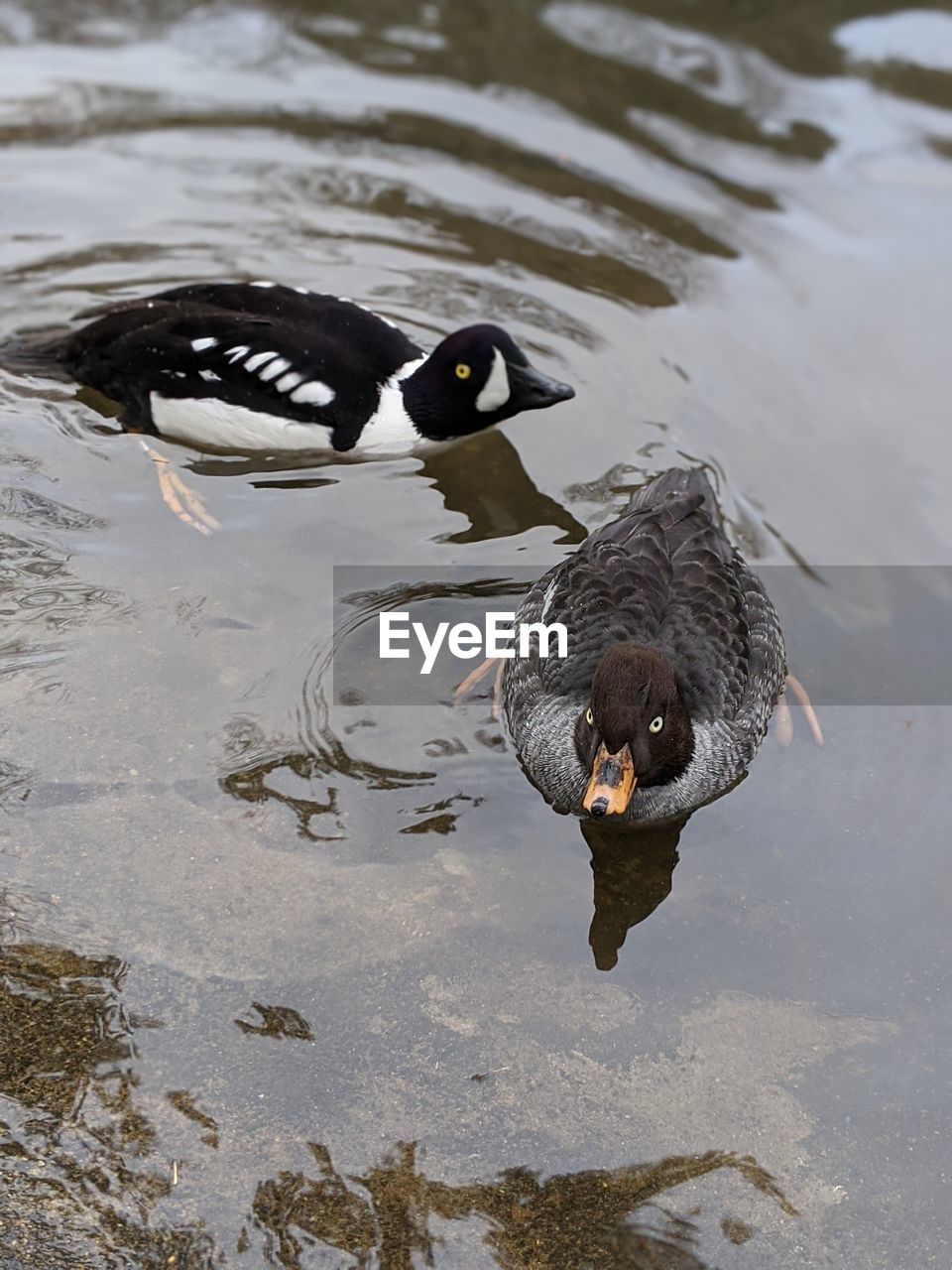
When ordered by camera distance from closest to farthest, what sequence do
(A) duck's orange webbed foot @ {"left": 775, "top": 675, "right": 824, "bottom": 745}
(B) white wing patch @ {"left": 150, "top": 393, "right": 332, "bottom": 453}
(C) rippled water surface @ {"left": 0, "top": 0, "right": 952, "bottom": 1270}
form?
(C) rippled water surface @ {"left": 0, "top": 0, "right": 952, "bottom": 1270} → (A) duck's orange webbed foot @ {"left": 775, "top": 675, "right": 824, "bottom": 745} → (B) white wing patch @ {"left": 150, "top": 393, "right": 332, "bottom": 453}

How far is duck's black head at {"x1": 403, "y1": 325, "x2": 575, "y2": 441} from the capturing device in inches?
288

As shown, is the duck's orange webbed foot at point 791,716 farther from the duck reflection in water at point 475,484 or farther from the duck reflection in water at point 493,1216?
the duck reflection in water at point 493,1216

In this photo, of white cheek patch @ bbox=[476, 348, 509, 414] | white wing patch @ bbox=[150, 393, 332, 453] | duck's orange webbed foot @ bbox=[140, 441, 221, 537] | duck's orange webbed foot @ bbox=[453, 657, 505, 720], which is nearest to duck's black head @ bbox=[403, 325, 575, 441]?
white cheek patch @ bbox=[476, 348, 509, 414]

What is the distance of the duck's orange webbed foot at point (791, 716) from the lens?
20.4 feet

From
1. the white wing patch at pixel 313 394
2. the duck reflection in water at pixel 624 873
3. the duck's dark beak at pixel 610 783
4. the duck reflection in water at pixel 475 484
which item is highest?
the white wing patch at pixel 313 394

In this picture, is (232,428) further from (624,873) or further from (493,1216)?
(493,1216)

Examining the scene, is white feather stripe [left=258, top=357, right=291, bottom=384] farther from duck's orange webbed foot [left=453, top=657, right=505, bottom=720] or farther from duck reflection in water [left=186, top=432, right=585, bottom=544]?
duck's orange webbed foot [left=453, top=657, right=505, bottom=720]

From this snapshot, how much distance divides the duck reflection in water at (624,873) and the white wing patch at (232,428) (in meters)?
2.65

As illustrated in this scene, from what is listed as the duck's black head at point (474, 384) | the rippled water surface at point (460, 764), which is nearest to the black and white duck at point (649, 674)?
the rippled water surface at point (460, 764)

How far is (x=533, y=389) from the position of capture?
734cm

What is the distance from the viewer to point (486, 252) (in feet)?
29.8

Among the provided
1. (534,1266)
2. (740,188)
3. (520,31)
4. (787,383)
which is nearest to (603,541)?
(787,383)

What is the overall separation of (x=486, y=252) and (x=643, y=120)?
2.23 metres

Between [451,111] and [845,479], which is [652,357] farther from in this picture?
[451,111]
